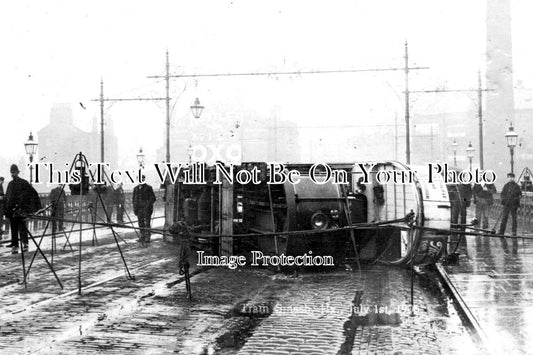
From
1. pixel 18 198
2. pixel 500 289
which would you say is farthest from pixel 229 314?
pixel 18 198

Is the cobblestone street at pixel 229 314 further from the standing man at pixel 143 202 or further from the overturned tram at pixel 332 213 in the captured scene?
the standing man at pixel 143 202

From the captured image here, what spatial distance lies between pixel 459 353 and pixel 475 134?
70.7 meters

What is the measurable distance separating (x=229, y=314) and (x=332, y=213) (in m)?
4.42

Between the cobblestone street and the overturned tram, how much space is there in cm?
69

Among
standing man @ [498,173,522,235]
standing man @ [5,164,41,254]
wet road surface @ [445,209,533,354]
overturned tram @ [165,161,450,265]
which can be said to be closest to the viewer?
wet road surface @ [445,209,533,354]

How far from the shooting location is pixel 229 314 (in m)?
8.40

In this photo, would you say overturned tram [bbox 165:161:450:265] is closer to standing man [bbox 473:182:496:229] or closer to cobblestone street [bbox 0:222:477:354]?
cobblestone street [bbox 0:222:477:354]

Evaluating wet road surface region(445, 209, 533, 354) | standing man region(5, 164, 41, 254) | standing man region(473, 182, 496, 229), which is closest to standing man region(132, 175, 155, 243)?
standing man region(5, 164, 41, 254)

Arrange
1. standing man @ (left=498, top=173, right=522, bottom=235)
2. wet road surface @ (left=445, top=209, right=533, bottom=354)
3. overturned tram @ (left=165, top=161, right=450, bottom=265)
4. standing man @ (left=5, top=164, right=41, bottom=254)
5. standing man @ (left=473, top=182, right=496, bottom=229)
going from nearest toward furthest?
wet road surface @ (left=445, top=209, right=533, bottom=354) < overturned tram @ (left=165, top=161, right=450, bottom=265) < standing man @ (left=5, top=164, right=41, bottom=254) < standing man @ (left=498, top=173, right=522, bottom=235) < standing man @ (left=473, top=182, right=496, bottom=229)

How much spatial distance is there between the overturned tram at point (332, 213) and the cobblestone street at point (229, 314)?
69cm

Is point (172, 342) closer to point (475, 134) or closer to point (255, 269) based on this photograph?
point (255, 269)

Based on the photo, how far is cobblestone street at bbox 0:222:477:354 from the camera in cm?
684

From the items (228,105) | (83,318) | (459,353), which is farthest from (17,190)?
(228,105)

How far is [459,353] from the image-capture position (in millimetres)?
6484
